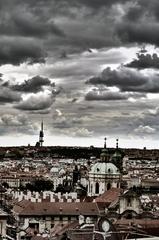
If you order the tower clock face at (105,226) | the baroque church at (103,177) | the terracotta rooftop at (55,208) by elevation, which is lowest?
the terracotta rooftop at (55,208)

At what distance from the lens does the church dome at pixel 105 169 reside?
105 m

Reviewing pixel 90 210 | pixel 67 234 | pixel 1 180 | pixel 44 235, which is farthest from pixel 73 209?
pixel 1 180

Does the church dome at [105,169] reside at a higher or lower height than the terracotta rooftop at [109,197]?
higher

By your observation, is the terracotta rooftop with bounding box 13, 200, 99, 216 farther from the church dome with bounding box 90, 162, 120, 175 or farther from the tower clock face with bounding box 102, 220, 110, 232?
the tower clock face with bounding box 102, 220, 110, 232

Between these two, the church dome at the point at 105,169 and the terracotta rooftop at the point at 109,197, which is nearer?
the terracotta rooftop at the point at 109,197

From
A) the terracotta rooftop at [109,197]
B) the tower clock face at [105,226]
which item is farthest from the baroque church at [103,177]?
the tower clock face at [105,226]

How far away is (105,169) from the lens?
10506 cm

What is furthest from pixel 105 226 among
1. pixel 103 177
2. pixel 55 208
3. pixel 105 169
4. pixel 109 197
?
pixel 105 169

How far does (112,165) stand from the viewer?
106m

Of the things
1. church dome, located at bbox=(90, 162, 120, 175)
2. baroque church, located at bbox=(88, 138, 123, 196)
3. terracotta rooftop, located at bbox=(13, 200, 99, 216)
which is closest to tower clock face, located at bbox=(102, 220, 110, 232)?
terracotta rooftop, located at bbox=(13, 200, 99, 216)

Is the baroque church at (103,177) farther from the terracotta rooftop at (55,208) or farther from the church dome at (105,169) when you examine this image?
the terracotta rooftop at (55,208)

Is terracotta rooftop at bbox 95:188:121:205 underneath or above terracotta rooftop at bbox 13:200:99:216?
above

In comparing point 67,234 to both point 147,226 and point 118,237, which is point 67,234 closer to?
point 118,237

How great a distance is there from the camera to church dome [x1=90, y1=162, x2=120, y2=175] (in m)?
105
